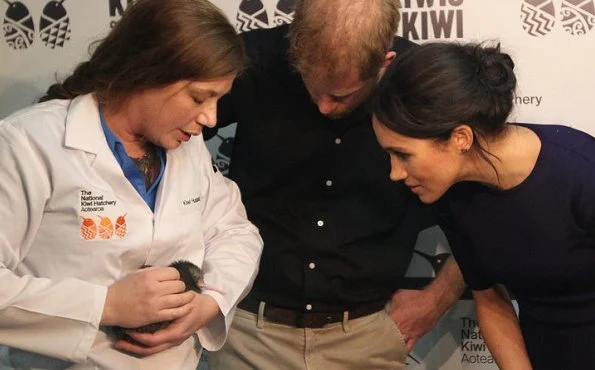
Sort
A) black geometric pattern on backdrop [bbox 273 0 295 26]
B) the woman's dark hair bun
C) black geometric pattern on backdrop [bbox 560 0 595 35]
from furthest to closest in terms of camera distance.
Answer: black geometric pattern on backdrop [bbox 273 0 295 26] → black geometric pattern on backdrop [bbox 560 0 595 35] → the woman's dark hair bun

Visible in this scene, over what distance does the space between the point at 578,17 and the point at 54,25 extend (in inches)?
51.1

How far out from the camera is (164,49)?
1354mm

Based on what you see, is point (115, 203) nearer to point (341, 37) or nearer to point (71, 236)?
point (71, 236)

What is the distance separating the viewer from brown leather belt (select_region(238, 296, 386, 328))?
1823mm

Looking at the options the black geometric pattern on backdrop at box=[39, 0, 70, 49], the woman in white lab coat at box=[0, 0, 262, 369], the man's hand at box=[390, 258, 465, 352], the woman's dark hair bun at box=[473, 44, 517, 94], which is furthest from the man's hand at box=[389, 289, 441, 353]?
the black geometric pattern on backdrop at box=[39, 0, 70, 49]

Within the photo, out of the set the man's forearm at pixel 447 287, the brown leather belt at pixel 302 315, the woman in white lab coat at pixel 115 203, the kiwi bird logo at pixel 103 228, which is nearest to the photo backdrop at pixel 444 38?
the man's forearm at pixel 447 287

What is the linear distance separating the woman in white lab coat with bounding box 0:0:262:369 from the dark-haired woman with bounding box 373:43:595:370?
1.07 ft

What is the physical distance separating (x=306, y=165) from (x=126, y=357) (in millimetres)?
614

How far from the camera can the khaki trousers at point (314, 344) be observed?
1.83m

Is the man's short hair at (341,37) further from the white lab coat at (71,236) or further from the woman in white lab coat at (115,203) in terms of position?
the white lab coat at (71,236)

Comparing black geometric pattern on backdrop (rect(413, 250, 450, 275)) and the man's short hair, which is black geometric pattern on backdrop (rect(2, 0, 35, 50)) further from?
black geometric pattern on backdrop (rect(413, 250, 450, 275))

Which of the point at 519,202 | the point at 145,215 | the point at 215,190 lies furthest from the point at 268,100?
the point at 519,202

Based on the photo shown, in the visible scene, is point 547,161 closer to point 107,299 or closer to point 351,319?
point 351,319

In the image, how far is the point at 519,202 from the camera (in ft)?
4.79
